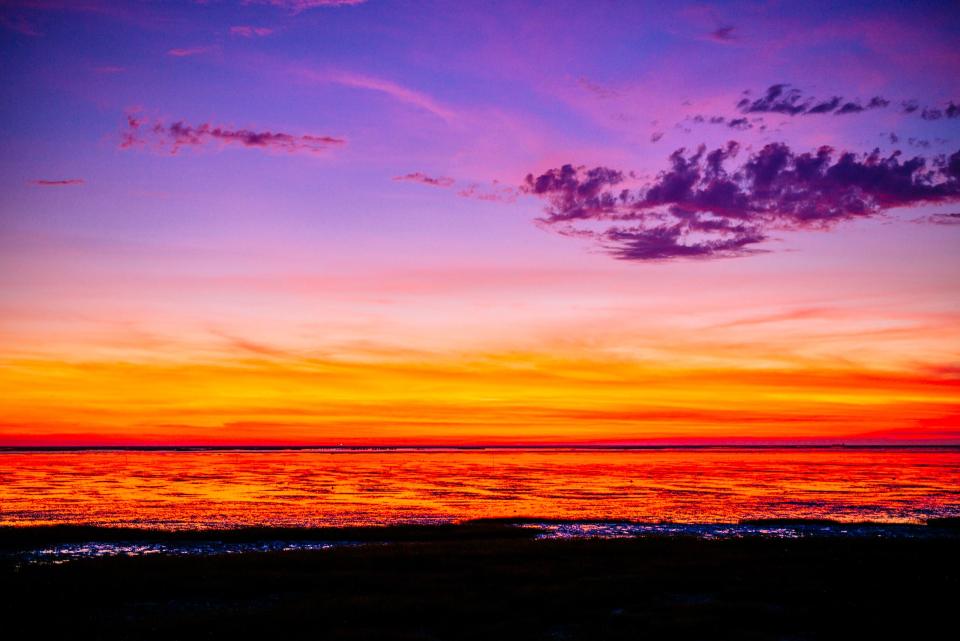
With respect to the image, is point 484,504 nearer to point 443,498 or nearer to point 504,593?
point 443,498

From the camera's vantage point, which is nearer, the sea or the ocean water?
the sea

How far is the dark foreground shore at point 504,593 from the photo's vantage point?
55.8 feet

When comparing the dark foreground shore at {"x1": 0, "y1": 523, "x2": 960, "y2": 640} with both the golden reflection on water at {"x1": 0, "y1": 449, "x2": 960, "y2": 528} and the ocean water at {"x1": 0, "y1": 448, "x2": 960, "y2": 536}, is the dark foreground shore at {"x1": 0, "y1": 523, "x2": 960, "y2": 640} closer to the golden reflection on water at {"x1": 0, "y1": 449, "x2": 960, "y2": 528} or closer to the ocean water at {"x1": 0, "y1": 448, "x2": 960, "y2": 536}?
the ocean water at {"x1": 0, "y1": 448, "x2": 960, "y2": 536}

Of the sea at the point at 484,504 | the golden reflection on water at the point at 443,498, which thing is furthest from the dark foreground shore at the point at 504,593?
the golden reflection on water at the point at 443,498

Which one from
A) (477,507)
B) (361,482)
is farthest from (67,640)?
(361,482)

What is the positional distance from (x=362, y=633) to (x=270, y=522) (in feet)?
77.9

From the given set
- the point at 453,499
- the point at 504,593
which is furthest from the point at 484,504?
the point at 504,593

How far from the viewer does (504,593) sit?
20500 millimetres

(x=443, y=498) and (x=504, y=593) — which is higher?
(x=504, y=593)

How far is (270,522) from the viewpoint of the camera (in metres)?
38.6

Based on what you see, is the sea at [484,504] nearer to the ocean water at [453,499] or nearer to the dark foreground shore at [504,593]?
the ocean water at [453,499]

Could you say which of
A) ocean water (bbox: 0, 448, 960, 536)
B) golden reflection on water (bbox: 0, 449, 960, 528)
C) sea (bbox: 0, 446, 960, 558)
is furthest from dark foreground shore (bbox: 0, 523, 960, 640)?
golden reflection on water (bbox: 0, 449, 960, 528)

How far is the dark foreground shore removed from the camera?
17.0 metres

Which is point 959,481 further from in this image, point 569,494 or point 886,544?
point 886,544
